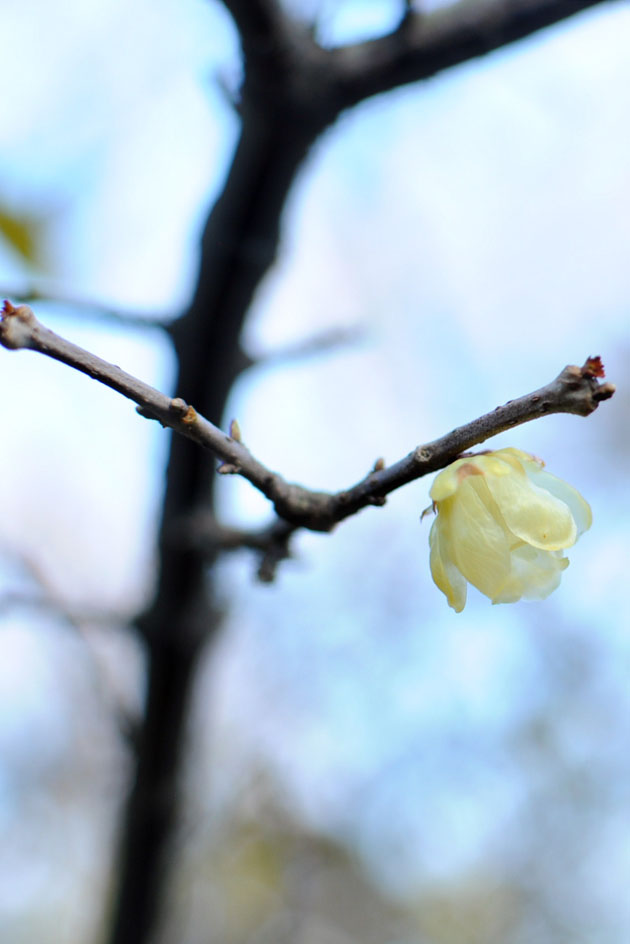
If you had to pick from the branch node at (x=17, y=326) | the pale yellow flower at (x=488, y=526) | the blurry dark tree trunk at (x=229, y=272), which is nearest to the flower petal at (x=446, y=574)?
the pale yellow flower at (x=488, y=526)

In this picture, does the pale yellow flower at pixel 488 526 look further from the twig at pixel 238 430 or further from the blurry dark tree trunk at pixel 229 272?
the blurry dark tree trunk at pixel 229 272

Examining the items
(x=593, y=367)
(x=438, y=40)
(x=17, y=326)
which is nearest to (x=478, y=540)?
(x=593, y=367)

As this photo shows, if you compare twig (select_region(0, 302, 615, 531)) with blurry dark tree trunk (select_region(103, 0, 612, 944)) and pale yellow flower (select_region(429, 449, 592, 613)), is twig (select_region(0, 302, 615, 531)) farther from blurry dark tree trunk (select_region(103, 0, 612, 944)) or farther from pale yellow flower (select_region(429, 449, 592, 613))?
blurry dark tree trunk (select_region(103, 0, 612, 944))

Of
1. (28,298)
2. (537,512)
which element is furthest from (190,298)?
(537,512)

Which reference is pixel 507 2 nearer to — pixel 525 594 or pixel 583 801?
pixel 525 594

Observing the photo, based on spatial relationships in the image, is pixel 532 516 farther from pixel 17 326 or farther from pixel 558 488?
pixel 17 326

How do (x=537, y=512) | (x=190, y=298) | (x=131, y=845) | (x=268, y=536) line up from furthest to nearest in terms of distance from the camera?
(x=131, y=845)
(x=190, y=298)
(x=268, y=536)
(x=537, y=512)

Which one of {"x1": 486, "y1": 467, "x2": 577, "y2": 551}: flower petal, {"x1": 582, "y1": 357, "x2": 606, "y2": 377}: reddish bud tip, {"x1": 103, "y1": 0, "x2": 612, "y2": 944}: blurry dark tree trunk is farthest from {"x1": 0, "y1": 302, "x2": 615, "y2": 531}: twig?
{"x1": 103, "y1": 0, "x2": 612, "y2": 944}: blurry dark tree trunk
